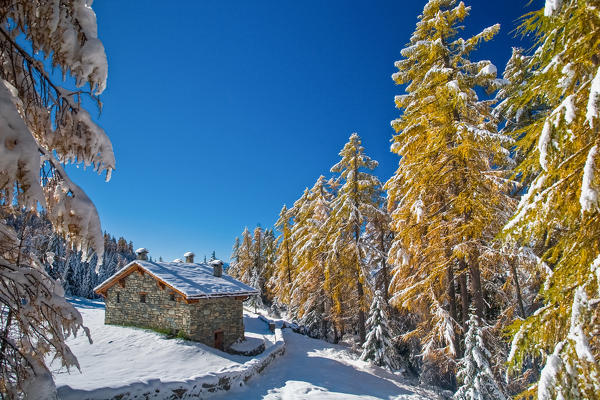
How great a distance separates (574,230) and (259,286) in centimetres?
3912

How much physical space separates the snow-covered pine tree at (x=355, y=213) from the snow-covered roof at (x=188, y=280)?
702 cm

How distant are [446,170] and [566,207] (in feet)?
18.8

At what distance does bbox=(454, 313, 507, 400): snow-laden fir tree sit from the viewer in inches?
335

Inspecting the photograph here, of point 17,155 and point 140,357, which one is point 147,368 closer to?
point 140,357

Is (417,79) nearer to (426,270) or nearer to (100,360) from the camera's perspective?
(426,270)

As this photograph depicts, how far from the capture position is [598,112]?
9.62 feet

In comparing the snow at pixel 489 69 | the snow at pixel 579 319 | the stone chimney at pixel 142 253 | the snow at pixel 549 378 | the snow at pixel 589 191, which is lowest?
the snow at pixel 549 378

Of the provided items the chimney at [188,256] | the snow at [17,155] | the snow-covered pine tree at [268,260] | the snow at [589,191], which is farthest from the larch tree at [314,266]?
the snow at [17,155]

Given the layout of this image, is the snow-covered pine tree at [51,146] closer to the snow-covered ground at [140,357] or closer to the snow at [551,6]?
the snow at [551,6]

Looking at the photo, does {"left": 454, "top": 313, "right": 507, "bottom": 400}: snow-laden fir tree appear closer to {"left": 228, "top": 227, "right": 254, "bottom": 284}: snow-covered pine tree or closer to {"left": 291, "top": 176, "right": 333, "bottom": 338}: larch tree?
{"left": 291, "top": 176, "right": 333, "bottom": 338}: larch tree

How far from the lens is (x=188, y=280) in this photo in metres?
17.4

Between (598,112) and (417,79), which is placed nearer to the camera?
(598,112)

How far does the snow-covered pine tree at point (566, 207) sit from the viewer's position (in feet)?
10.3

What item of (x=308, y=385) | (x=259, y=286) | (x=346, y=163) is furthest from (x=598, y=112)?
(x=259, y=286)
